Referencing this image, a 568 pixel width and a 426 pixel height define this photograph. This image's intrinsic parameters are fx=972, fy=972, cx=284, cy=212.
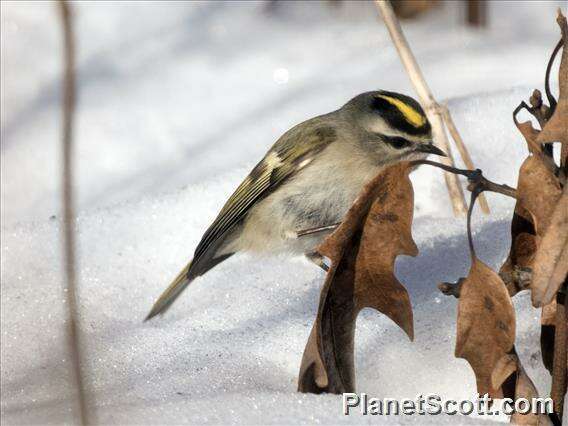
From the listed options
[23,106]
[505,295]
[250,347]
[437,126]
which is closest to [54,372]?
[250,347]

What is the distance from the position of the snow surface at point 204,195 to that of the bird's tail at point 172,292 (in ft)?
0.18

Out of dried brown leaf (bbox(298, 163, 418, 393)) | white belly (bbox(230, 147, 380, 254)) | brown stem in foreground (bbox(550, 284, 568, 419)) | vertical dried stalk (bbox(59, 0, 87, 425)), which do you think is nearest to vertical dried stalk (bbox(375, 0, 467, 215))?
white belly (bbox(230, 147, 380, 254))

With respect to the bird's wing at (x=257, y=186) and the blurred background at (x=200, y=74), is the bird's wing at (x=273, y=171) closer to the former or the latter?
the bird's wing at (x=257, y=186)

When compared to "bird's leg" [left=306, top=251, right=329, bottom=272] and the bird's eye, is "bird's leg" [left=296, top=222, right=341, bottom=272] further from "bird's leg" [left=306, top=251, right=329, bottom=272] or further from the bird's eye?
the bird's eye

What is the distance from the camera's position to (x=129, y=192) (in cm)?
433

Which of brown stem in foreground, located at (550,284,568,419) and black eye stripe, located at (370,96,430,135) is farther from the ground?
black eye stripe, located at (370,96,430,135)

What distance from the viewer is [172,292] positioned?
3.33m

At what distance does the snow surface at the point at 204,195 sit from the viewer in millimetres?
2594

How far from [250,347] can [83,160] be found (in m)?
2.10

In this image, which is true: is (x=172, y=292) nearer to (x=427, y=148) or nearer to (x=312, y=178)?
(x=312, y=178)

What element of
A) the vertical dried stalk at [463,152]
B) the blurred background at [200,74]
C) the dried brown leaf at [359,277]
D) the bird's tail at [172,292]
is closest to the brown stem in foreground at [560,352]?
the dried brown leaf at [359,277]

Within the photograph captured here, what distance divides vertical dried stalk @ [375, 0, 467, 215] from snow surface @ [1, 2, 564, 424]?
117 millimetres

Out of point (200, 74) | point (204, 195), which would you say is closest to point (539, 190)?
point (204, 195)

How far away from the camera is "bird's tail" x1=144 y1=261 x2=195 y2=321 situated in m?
3.26
